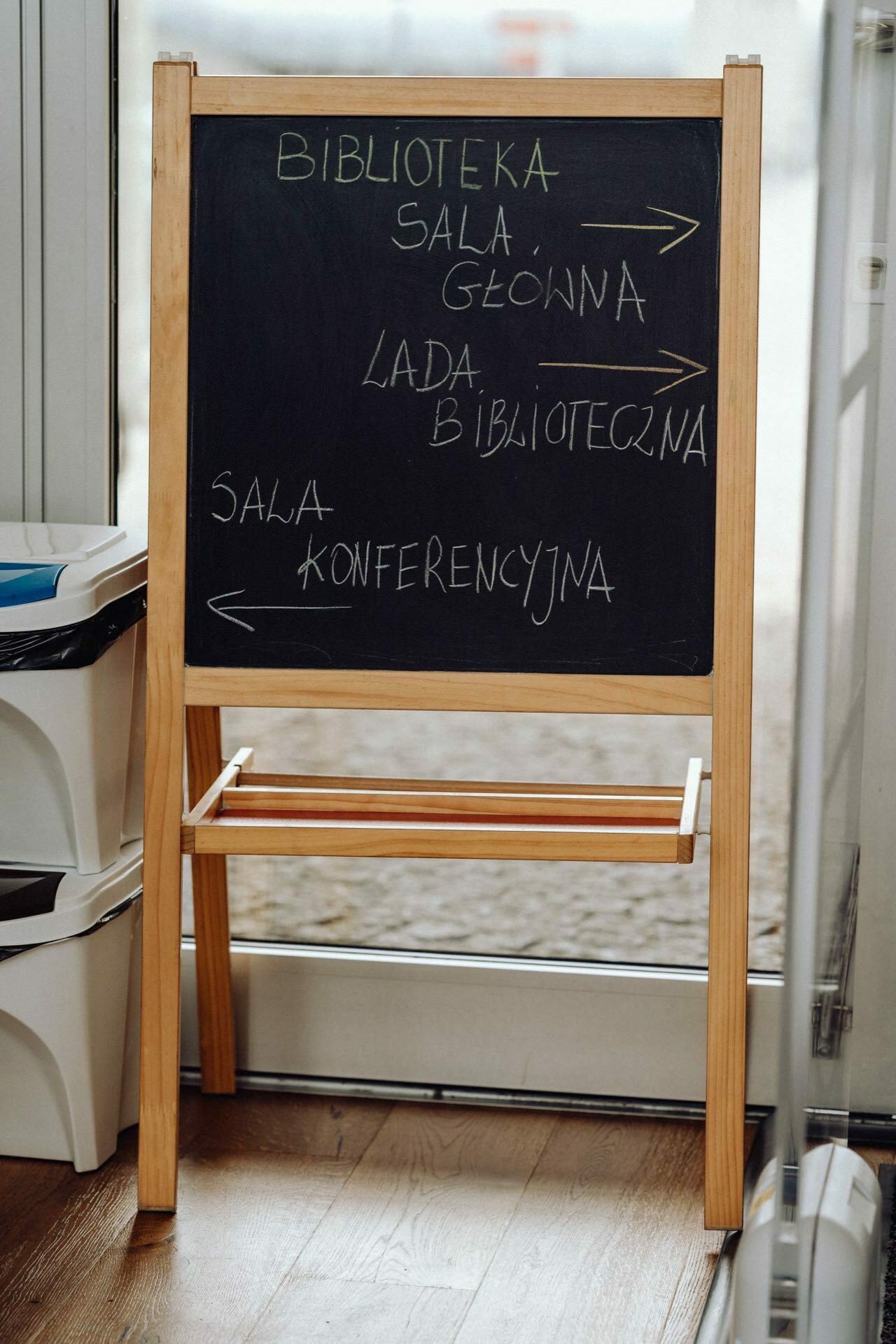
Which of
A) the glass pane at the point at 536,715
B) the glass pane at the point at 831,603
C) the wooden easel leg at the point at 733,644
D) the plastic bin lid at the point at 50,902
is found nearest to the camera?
the glass pane at the point at 831,603

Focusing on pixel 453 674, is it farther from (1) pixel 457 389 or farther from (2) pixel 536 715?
(2) pixel 536 715

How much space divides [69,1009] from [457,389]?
0.86m

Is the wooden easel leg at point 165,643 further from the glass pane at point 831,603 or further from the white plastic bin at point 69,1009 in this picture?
the glass pane at point 831,603

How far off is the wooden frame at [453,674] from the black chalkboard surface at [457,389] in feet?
0.06

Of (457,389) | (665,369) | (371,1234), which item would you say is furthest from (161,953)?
(665,369)

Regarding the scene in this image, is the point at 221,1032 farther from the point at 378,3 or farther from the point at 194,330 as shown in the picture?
the point at 378,3

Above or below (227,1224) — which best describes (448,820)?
above

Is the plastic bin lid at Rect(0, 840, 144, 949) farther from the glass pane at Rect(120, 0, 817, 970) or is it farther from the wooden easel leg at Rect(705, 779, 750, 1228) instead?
the wooden easel leg at Rect(705, 779, 750, 1228)

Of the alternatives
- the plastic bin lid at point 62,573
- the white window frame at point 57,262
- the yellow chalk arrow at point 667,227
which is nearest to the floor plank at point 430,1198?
the plastic bin lid at point 62,573

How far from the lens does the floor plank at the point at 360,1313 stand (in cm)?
Result: 138

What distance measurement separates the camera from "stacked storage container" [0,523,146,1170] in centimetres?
157

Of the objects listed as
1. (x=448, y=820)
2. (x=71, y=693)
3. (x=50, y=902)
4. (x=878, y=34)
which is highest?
(x=878, y=34)

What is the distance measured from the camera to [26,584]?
1553 mm

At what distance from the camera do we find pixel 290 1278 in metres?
1.48
